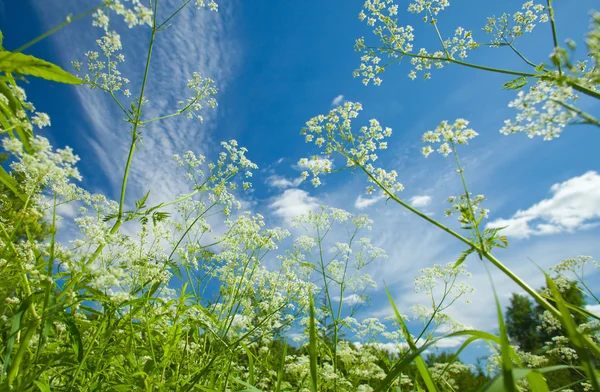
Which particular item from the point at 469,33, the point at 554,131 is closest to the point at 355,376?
the point at 554,131

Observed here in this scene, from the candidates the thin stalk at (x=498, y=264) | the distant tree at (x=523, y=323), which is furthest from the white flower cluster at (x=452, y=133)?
the distant tree at (x=523, y=323)

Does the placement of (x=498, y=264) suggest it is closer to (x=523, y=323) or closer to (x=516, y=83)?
(x=516, y=83)

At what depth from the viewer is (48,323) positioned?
1.86 meters

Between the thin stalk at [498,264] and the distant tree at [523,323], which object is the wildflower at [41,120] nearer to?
the thin stalk at [498,264]

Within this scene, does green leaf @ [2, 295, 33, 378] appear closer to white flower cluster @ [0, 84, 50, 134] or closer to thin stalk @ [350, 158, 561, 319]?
white flower cluster @ [0, 84, 50, 134]

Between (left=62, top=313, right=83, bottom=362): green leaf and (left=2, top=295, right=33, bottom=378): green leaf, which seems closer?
(left=2, top=295, right=33, bottom=378): green leaf

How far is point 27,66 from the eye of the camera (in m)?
1.79

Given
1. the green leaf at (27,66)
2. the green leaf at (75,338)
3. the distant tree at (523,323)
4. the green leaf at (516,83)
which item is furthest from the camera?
the distant tree at (523,323)

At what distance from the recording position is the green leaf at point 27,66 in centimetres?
173

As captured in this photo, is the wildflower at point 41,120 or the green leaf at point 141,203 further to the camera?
the green leaf at point 141,203

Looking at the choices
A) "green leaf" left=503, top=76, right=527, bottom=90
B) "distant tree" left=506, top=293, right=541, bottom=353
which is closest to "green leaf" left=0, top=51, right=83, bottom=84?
"green leaf" left=503, top=76, right=527, bottom=90

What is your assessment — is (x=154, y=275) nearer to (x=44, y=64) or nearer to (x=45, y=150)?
(x=45, y=150)

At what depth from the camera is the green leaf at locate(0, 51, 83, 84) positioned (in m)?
1.73

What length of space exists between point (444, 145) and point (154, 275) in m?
3.19
